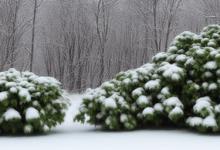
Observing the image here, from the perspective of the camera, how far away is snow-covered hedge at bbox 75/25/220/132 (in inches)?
280

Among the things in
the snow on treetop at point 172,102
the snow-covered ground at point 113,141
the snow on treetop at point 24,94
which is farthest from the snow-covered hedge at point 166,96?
the snow on treetop at point 24,94

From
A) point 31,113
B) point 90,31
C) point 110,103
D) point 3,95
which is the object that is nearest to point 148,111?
point 110,103

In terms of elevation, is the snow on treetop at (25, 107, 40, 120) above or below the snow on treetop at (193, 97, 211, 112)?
below

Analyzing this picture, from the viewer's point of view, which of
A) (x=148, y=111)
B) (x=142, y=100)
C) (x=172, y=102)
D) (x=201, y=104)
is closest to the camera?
(x=201, y=104)

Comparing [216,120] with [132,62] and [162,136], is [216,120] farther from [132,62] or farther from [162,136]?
[132,62]

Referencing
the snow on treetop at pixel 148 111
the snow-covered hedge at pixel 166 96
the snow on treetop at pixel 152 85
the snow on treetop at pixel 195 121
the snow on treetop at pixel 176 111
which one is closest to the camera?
the snow on treetop at pixel 195 121

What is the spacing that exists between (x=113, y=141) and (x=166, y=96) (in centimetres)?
173

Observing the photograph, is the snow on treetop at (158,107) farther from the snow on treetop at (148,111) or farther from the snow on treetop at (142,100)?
the snow on treetop at (142,100)

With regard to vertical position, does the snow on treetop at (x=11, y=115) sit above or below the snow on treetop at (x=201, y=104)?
below

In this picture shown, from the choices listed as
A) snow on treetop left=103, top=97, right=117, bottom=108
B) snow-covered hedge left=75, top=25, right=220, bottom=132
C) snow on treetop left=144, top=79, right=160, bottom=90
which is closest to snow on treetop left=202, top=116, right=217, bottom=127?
snow-covered hedge left=75, top=25, right=220, bottom=132

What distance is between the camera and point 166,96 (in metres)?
7.31

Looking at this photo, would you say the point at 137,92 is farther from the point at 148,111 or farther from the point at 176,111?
the point at 176,111

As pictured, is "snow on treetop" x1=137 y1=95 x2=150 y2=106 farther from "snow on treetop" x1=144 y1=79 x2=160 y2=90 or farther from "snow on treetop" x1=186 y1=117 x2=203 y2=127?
"snow on treetop" x1=186 y1=117 x2=203 y2=127

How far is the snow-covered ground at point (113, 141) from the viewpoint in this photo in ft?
18.7
